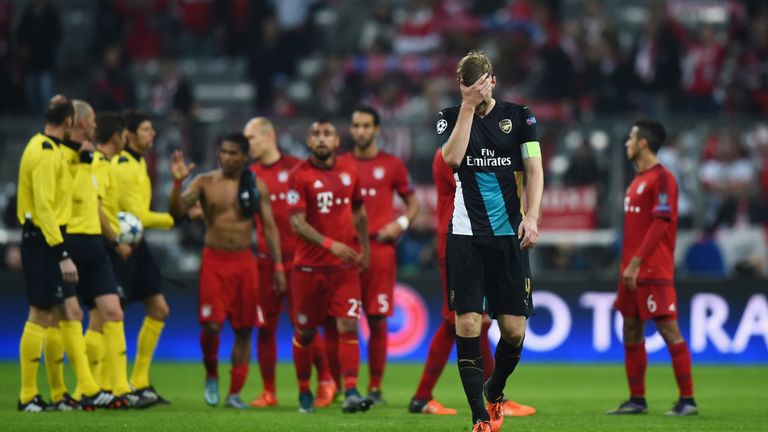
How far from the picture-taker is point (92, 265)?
38.2ft

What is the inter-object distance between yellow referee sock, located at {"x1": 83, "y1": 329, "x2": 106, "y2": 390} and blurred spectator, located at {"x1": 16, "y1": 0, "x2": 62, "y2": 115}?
10.9 meters

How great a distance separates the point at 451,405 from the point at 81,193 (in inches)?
154

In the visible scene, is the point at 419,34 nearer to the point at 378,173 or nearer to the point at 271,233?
the point at 378,173

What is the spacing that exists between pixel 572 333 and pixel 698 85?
20.3ft

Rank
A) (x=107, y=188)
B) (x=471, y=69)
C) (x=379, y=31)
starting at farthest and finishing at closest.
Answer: (x=379, y=31), (x=107, y=188), (x=471, y=69)

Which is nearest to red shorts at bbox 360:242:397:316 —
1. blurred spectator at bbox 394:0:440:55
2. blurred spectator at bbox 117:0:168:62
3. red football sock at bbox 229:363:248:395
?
red football sock at bbox 229:363:248:395

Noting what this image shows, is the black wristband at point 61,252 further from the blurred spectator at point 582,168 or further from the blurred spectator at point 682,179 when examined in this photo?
the blurred spectator at point 682,179

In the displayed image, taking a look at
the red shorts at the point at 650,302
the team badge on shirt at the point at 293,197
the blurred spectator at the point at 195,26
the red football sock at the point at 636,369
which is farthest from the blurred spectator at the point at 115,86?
the red football sock at the point at 636,369

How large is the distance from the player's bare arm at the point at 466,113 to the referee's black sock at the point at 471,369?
124 cm

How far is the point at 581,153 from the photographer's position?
18.5m

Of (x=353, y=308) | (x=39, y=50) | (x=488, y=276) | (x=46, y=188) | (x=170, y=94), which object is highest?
(x=39, y=50)

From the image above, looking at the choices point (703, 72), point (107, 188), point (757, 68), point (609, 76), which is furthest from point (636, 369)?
point (757, 68)

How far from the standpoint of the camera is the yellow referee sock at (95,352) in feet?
40.0

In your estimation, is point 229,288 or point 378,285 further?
point 378,285
